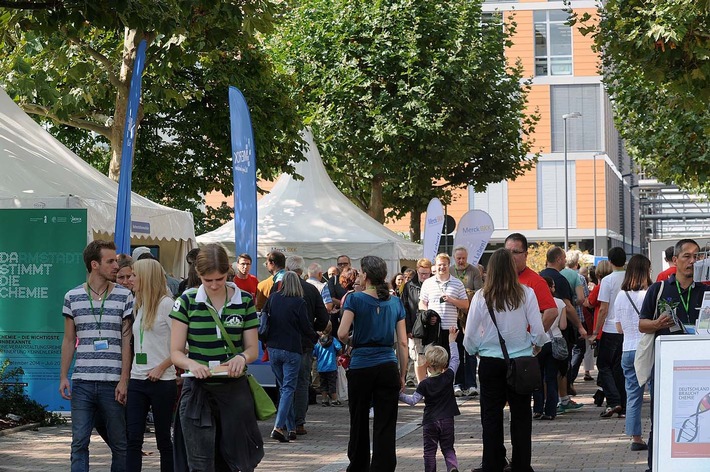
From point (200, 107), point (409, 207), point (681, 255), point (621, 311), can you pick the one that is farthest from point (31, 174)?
point (409, 207)

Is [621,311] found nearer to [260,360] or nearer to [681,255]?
[681,255]

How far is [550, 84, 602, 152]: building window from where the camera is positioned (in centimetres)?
6097

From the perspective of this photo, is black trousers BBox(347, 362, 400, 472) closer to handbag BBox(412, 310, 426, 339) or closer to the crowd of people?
the crowd of people

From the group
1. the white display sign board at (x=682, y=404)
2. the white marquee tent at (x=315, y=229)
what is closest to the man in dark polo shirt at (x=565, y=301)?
the white display sign board at (x=682, y=404)

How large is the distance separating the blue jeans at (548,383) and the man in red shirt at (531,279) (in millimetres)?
2796

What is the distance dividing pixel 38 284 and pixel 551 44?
5115cm

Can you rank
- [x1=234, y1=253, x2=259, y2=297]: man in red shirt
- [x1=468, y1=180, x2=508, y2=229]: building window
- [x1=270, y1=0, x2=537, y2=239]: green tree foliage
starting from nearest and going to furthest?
[x1=234, y1=253, x2=259, y2=297]: man in red shirt, [x1=270, y1=0, x2=537, y2=239]: green tree foliage, [x1=468, y1=180, x2=508, y2=229]: building window

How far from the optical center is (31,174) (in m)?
14.4

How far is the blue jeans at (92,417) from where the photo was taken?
7992mm

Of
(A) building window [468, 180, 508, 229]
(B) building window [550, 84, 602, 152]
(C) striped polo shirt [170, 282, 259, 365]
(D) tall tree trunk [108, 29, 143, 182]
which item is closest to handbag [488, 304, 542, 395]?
(C) striped polo shirt [170, 282, 259, 365]

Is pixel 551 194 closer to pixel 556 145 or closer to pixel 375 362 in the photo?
pixel 556 145

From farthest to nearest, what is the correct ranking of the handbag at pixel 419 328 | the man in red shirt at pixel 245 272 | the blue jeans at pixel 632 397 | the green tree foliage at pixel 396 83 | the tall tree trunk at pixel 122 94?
1. the green tree foliage at pixel 396 83
2. the tall tree trunk at pixel 122 94
3. the handbag at pixel 419 328
4. the man in red shirt at pixel 245 272
5. the blue jeans at pixel 632 397

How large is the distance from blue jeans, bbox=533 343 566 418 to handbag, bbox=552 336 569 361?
19 cm

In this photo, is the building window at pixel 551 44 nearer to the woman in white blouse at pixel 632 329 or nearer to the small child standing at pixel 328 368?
the small child standing at pixel 328 368
